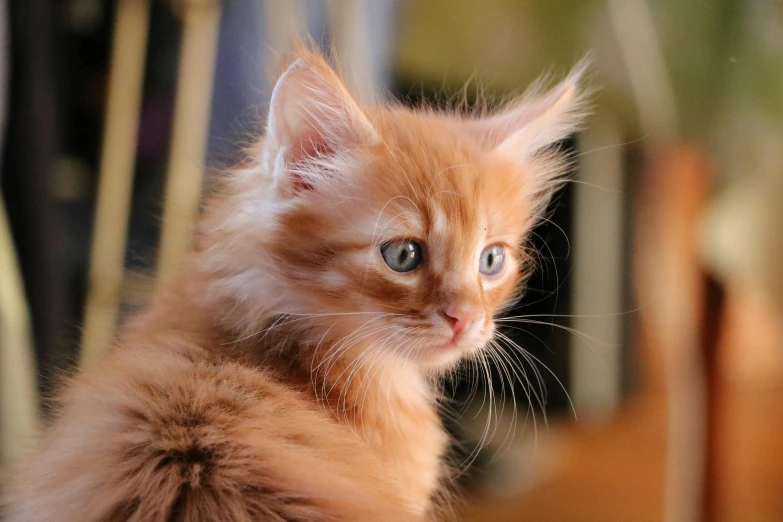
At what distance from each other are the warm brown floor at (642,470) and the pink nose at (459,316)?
367 millimetres


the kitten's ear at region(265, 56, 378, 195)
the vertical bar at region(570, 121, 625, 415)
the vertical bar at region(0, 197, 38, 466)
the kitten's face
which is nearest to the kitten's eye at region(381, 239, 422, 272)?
the kitten's face

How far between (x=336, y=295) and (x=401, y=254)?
0.09 m

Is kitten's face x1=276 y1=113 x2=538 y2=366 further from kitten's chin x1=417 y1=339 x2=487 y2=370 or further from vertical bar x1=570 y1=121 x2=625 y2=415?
vertical bar x1=570 y1=121 x2=625 y2=415

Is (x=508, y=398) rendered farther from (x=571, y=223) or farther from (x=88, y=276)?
(x=88, y=276)

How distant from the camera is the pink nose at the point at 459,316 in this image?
2.31ft

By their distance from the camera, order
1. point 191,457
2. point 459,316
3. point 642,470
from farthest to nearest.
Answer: point 642,470
point 459,316
point 191,457

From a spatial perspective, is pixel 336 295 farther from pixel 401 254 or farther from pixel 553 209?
pixel 553 209

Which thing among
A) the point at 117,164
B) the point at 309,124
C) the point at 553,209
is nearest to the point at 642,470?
the point at 553,209

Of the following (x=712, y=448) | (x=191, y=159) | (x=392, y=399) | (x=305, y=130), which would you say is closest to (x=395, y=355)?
(x=392, y=399)

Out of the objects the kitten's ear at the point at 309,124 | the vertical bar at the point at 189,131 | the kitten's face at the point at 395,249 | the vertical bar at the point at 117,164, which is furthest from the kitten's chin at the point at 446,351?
the vertical bar at the point at 117,164

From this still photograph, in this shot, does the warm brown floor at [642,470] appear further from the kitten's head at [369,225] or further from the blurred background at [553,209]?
the kitten's head at [369,225]

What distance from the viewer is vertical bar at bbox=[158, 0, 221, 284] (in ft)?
2.83

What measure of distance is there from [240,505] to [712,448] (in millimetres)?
906

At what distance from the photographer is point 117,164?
104 centimetres
